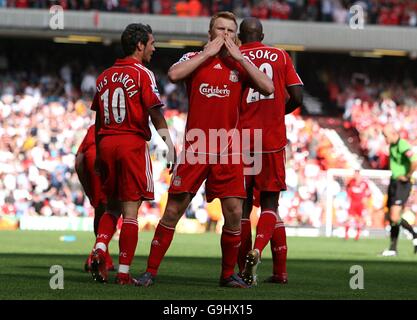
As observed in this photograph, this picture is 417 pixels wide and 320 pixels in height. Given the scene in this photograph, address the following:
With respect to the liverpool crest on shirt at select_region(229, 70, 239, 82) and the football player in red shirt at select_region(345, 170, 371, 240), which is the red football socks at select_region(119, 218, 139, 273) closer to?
the liverpool crest on shirt at select_region(229, 70, 239, 82)

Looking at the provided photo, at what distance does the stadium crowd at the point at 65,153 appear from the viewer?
27.3 meters

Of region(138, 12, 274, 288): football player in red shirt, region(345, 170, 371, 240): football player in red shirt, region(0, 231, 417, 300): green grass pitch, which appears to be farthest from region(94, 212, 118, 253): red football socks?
region(345, 170, 371, 240): football player in red shirt

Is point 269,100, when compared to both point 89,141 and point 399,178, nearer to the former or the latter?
point 89,141

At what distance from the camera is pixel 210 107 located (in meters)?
9.31

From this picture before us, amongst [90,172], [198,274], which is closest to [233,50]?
[198,274]

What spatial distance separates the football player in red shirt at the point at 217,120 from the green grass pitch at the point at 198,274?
57 cm

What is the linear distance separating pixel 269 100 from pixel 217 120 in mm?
955

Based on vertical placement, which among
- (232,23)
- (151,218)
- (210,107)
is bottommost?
(151,218)

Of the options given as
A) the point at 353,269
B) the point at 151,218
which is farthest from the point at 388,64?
the point at 353,269

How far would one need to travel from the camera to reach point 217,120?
930cm

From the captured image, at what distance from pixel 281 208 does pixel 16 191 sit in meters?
6.64

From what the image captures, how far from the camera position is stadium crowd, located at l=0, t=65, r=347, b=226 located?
89.6 ft

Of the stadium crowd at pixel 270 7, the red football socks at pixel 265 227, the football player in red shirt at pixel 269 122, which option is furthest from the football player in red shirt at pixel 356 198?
the red football socks at pixel 265 227
